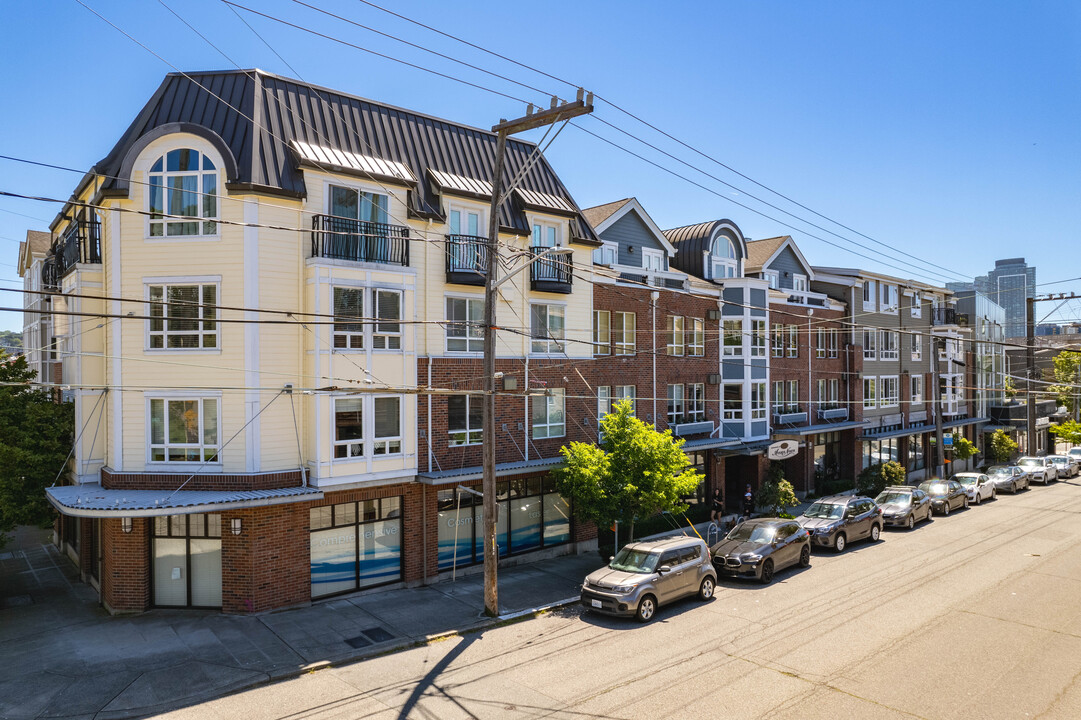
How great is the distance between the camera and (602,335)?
24.7 meters

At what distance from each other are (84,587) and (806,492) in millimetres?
29805

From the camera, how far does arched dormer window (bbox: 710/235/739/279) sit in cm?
3070

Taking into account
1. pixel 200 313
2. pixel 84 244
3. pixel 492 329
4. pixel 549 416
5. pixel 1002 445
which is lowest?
pixel 1002 445

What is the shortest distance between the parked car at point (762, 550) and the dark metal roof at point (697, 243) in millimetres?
13239

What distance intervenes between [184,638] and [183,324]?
7.34 m

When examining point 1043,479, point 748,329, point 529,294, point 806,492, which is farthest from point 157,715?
point 1043,479

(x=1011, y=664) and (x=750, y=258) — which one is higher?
(x=750, y=258)

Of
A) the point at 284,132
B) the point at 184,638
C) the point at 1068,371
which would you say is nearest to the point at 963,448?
the point at 1068,371

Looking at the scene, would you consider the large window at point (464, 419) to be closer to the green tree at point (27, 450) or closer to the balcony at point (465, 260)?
the balcony at point (465, 260)

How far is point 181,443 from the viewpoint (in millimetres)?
16500

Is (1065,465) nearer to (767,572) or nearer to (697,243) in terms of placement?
(697,243)

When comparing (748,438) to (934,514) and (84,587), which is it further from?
(84,587)

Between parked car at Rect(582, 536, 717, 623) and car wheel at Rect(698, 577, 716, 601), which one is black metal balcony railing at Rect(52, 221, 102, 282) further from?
car wheel at Rect(698, 577, 716, 601)

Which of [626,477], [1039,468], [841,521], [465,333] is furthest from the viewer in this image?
[1039,468]
